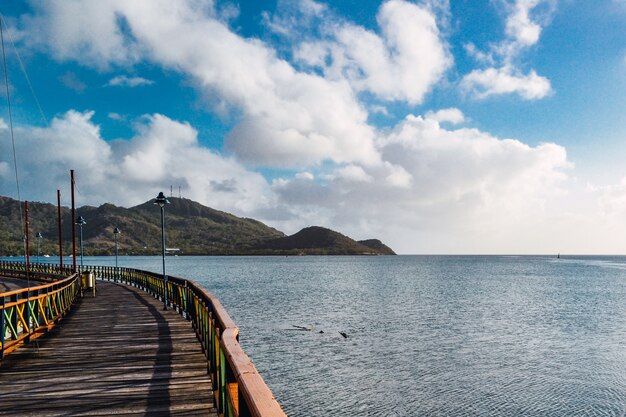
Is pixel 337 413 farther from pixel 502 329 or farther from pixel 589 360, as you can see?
pixel 502 329

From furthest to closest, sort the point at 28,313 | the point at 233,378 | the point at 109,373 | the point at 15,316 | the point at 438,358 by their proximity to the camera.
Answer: the point at 438,358 < the point at 28,313 < the point at 15,316 < the point at 109,373 < the point at 233,378

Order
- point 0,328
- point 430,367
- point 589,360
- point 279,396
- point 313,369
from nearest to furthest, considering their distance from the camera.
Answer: point 0,328 → point 279,396 → point 313,369 → point 430,367 → point 589,360

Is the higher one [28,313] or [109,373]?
[28,313]

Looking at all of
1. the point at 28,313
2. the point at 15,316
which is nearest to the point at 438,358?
the point at 28,313

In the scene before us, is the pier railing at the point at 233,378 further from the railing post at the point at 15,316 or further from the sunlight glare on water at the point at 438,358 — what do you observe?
the sunlight glare on water at the point at 438,358

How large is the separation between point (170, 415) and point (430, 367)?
2240 centimetres

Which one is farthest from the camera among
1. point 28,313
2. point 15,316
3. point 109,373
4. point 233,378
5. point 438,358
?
point 438,358

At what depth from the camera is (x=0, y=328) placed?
10180 mm

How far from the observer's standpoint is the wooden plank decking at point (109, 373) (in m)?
7.34

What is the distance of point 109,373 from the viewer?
9.36 m

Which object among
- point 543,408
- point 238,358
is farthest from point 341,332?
point 238,358

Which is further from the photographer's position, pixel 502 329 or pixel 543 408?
pixel 502 329

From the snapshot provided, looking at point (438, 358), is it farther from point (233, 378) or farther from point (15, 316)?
point (233, 378)

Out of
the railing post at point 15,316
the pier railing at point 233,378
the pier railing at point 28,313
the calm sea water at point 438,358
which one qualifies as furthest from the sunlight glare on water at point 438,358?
the pier railing at point 233,378
